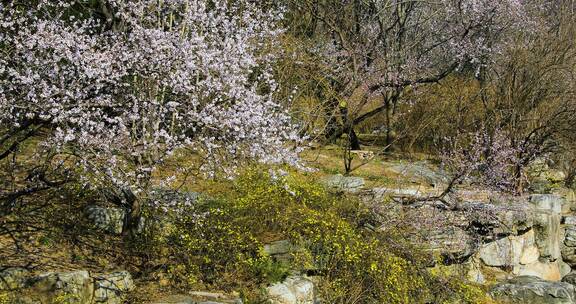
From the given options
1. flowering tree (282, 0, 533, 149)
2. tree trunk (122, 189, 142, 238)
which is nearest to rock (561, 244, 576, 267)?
flowering tree (282, 0, 533, 149)

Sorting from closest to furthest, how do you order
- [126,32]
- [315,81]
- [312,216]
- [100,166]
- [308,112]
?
1. [100,166]
2. [126,32]
3. [312,216]
4. [308,112]
5. [315,81]

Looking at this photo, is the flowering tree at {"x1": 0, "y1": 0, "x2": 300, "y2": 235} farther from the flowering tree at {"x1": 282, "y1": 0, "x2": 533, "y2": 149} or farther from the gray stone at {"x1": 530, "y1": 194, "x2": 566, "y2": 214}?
the gray stone at {"x1": 530, "y1": 194, "x2": 566, "y2": 214}

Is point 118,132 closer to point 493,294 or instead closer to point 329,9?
point 493,294

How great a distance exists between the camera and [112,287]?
238 inches

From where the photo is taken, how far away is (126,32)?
22.8 feet

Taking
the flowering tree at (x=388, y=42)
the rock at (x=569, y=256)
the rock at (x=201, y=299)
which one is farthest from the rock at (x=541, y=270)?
the rock at (x=201, y=299)

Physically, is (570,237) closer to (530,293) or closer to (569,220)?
(569,220)

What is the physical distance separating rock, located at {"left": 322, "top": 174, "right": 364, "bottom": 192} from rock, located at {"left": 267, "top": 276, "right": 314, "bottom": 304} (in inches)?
89.3

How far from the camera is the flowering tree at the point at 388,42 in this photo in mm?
13469

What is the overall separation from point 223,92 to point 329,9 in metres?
8.81

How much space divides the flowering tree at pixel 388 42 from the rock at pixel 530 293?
4.16 metres

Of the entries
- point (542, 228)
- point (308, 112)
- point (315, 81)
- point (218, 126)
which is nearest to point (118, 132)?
point (218, 126)

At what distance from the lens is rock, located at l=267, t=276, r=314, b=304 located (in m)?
7.00

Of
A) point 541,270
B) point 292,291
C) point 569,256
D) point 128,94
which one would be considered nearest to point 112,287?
point 128,94
